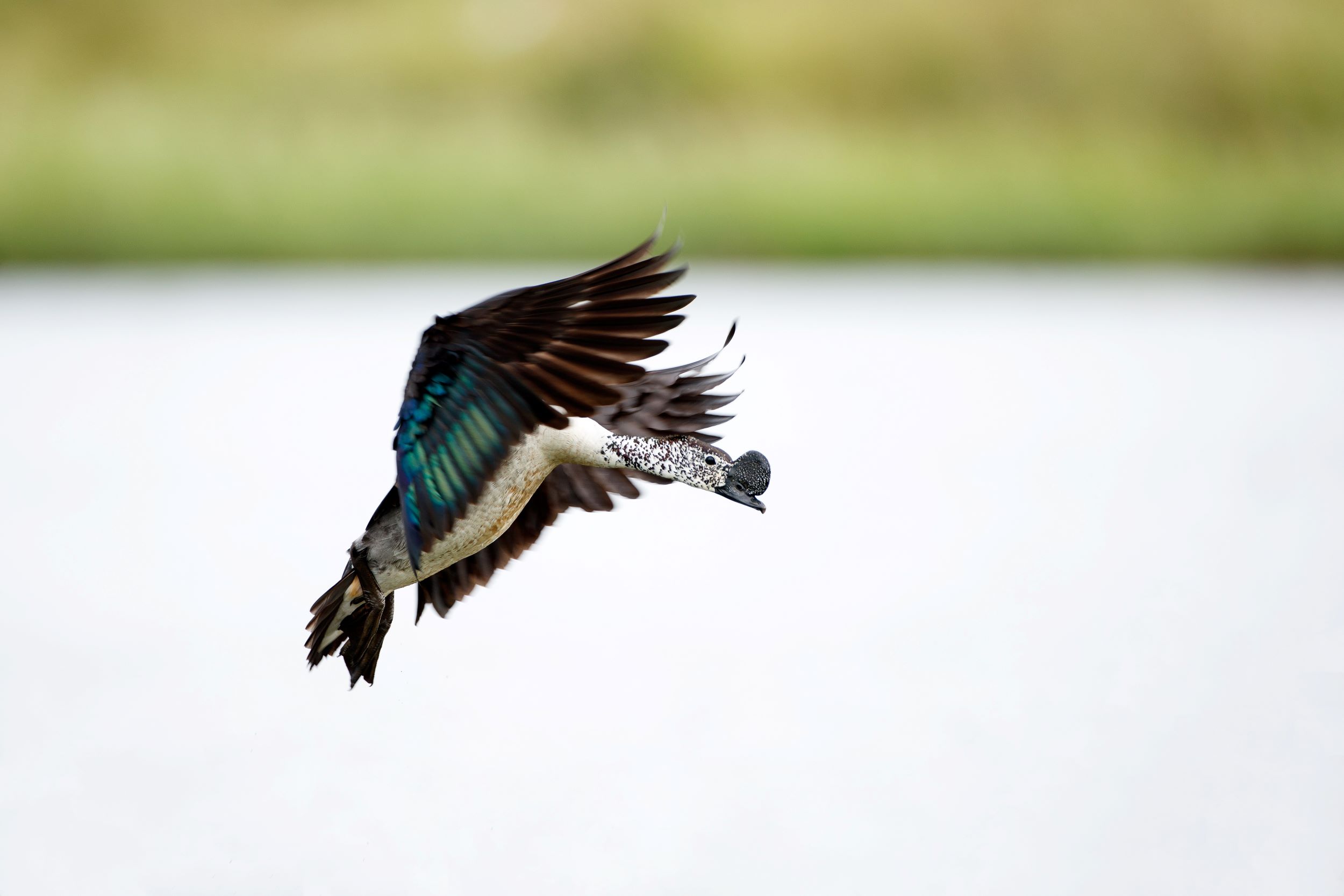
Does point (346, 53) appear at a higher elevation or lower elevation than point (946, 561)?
higher

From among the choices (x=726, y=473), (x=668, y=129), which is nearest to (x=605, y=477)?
(x=726, y=473)

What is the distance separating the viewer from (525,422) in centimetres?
275

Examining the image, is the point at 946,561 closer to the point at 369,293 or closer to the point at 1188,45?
the point at 369,293

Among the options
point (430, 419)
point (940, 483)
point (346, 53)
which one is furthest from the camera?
point (346, 53)

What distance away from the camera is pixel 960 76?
1113cm

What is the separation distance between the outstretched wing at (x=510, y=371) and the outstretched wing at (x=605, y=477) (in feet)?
1.20

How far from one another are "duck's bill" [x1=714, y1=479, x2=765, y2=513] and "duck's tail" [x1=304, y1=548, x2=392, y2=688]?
744 mm

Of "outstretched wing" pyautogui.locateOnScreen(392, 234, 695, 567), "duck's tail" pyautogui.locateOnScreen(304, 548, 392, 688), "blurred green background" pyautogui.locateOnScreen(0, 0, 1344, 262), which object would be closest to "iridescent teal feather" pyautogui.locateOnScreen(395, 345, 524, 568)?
"outstretched wing" pyautogui.locateOnScreen(392, 234, 695, 567)

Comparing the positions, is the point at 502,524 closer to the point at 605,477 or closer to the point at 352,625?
the point at 605,477

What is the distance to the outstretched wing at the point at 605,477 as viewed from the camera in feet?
10.5

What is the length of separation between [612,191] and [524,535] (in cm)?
744

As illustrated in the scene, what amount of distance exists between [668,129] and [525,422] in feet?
28.2

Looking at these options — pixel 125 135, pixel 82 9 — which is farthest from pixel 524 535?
pixel 82 9

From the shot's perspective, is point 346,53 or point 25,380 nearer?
point 25,380
